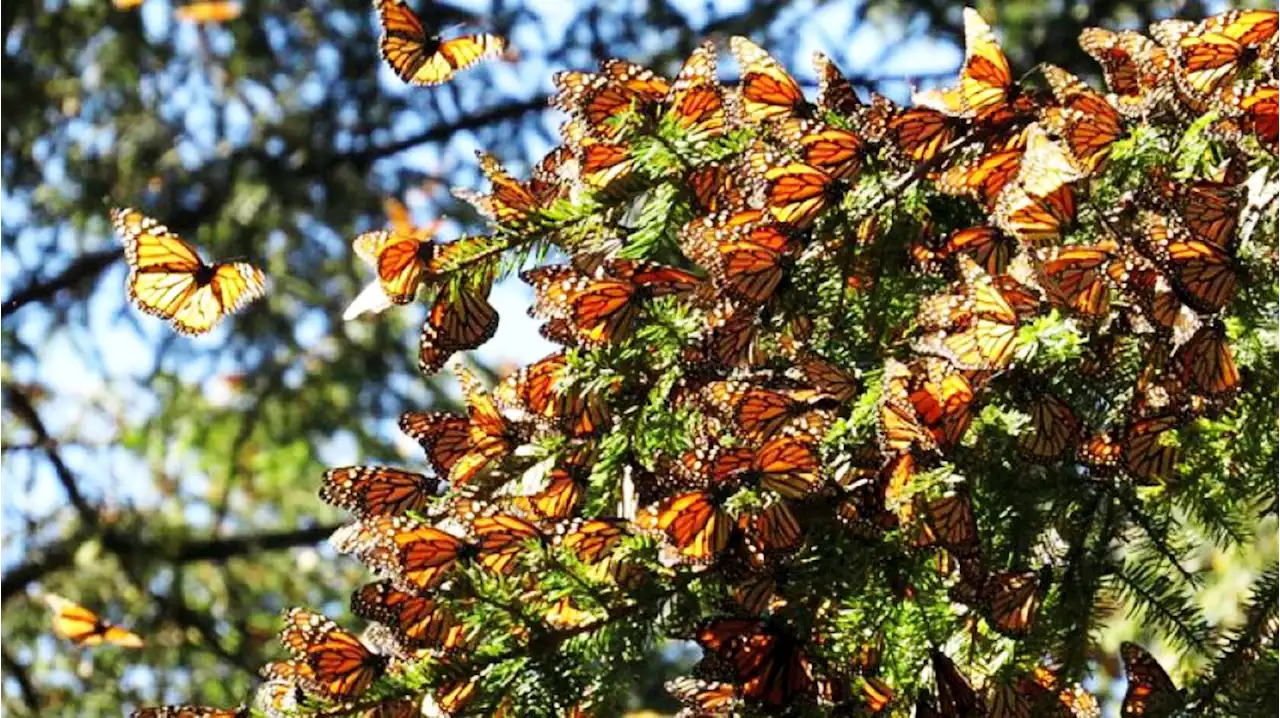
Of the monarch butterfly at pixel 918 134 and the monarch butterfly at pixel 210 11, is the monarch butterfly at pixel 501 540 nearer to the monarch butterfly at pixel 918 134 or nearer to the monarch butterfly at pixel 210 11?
the monarch butterfly at pixel 918 134

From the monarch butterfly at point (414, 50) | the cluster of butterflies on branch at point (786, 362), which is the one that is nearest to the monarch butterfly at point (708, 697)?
the cluster of butterflies on branch at point (786, 362)

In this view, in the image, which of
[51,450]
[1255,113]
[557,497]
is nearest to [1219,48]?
[1255,113]

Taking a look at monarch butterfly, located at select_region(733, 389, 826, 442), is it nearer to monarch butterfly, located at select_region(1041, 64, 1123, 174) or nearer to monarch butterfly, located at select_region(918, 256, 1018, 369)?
monarch butterfly, located at select_region(918, 256, 1018, 369)

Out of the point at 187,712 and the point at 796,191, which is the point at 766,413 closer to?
the point at 796,191

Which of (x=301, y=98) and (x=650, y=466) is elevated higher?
(x=301, y=98)

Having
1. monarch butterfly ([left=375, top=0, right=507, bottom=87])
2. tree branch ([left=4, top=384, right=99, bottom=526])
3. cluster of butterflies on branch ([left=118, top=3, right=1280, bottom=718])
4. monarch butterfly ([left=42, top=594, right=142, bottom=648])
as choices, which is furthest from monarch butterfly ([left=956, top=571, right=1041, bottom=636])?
tree branch ([left=4, top=384, right=99, bottom=526])

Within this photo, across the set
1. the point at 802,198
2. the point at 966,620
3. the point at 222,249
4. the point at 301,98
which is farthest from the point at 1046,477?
the point at 301,98

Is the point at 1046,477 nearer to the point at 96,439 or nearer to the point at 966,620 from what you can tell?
the point at 966,620
